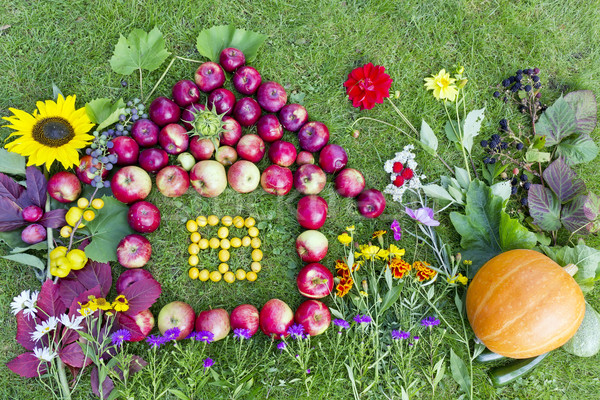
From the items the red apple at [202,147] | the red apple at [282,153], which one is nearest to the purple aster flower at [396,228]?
the red apple at [282,153]

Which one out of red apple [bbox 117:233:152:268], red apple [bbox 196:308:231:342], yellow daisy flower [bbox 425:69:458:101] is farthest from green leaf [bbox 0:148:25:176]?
yellow daisy flower [bbox 425:69:458:101]

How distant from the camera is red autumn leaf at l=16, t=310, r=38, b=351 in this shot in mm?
2406

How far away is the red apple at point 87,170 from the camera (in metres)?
2.49

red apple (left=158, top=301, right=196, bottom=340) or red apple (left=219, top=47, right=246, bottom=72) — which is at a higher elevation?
red apple (left=219, top=47, right=246, bottom=72)

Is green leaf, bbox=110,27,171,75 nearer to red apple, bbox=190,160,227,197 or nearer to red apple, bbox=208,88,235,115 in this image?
red apple, bbox=208,88,235,115

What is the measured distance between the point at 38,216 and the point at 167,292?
0.92 meters

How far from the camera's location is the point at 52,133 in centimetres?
243

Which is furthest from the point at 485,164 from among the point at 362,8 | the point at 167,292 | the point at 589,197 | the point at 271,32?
the point at 167,292

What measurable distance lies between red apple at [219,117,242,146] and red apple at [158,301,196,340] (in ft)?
3.61

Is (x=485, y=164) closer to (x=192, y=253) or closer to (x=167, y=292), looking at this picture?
(x=192, y=253)

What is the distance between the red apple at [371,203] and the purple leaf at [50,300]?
2003 millimetres

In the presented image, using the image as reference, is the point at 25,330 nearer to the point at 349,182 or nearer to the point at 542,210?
the point at 349,182

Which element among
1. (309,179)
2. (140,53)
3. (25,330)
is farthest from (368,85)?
(25,330)

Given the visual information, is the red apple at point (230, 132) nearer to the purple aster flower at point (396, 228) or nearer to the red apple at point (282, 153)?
the red apple at point (282, 153)
